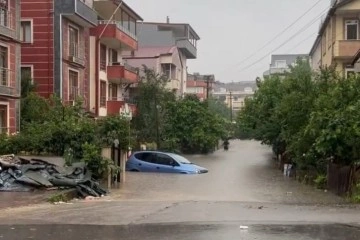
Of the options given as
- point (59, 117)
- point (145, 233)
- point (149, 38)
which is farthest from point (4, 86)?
point (149, 38)

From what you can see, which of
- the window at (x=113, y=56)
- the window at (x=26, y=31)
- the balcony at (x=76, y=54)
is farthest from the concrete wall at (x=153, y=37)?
the window at (x=26, y=31)

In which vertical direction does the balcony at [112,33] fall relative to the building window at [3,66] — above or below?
above

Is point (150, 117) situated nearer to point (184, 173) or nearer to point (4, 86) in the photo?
point (184, 173)

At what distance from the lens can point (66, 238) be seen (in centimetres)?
1048

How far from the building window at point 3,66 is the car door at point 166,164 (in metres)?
12.2

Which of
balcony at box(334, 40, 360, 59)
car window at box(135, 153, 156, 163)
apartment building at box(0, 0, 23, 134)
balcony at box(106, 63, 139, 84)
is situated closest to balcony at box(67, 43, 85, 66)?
balcony at box(106, 63, 139, 84)

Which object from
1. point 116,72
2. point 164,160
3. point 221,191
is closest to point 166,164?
point 164,160

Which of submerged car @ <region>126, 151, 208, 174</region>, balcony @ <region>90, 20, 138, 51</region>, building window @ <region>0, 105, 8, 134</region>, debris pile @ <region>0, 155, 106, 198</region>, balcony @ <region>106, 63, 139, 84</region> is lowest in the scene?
submerged car @ <region>126, 151, 208, 174</region>

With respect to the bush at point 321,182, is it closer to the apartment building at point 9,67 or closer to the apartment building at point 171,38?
the apartment building at point 9,67

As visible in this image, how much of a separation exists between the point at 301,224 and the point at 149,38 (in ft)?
220

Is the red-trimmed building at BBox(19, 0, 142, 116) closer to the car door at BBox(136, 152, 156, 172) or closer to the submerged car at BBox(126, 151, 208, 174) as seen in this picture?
the submerged car at BBox(126, 151, 208, 174)

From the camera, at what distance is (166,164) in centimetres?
3778

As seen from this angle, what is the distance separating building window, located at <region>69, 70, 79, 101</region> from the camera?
37938 mm

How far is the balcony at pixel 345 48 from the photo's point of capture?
4000 cm
